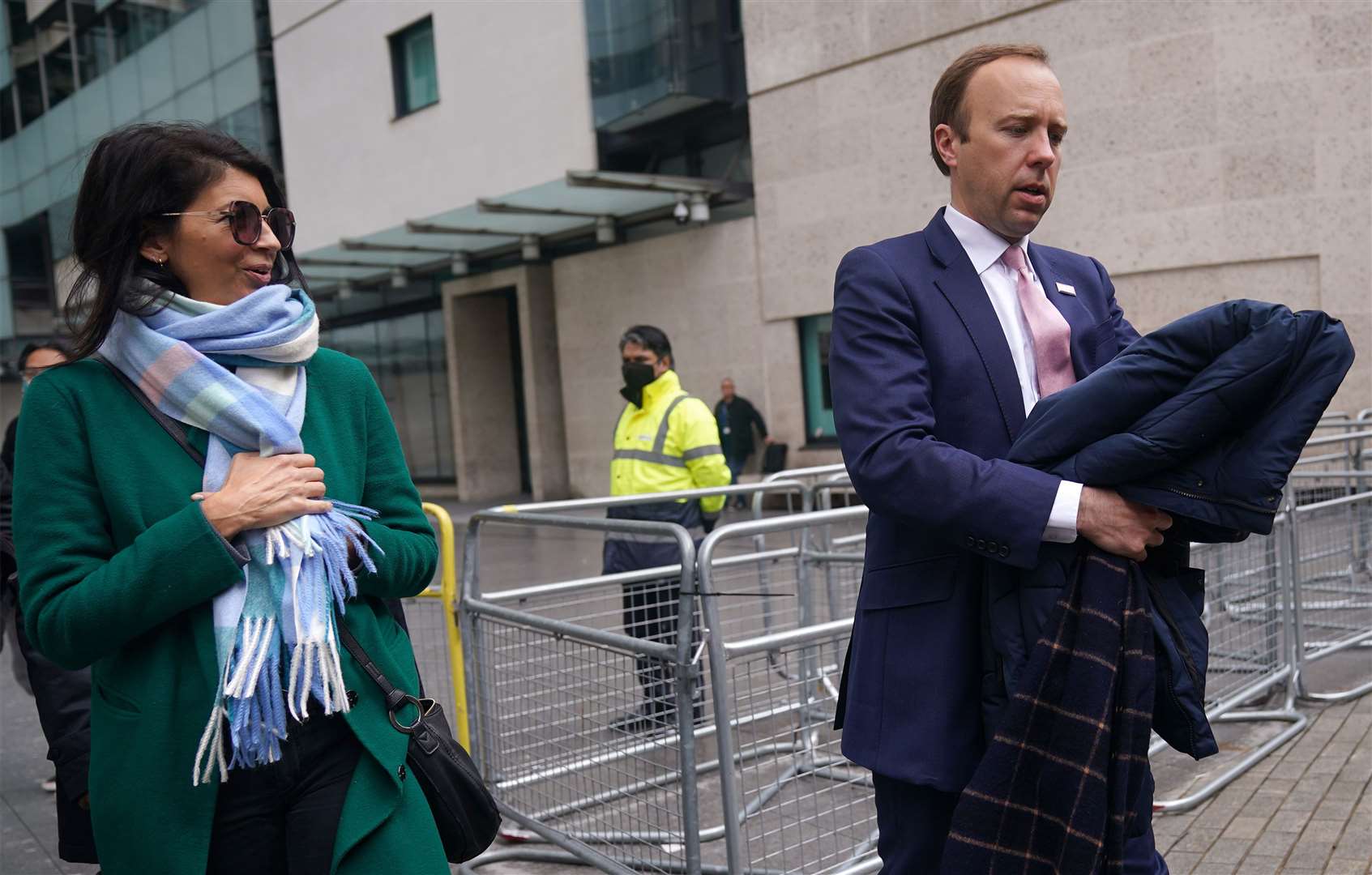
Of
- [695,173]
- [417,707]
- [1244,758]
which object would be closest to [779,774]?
[417,707]

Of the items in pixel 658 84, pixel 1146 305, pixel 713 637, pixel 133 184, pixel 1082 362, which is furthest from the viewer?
pixel 658 84

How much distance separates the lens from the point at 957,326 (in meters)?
2.08

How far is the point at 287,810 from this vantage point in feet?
6.44

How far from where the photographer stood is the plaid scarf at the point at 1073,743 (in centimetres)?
183

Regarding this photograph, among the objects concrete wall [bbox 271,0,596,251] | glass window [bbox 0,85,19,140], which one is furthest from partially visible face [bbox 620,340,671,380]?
glass window [bbox 0,85,19,140]

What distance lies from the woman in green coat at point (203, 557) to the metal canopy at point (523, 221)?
1366 centimetres

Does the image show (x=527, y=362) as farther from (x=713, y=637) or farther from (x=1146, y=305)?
(x=713, y=637)

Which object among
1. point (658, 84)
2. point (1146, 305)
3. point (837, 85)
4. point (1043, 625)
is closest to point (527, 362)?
point (658, 84)

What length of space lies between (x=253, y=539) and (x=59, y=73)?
34928mm

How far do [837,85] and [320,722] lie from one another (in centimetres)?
1445

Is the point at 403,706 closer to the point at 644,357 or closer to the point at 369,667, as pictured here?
the point at 369,667

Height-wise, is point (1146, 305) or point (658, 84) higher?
point (658, 84)

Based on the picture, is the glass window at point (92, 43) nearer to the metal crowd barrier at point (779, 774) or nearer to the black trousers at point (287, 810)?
the metal crowd barrier at point (779, 774)

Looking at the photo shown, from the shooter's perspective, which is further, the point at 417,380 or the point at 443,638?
the point at 417,380
